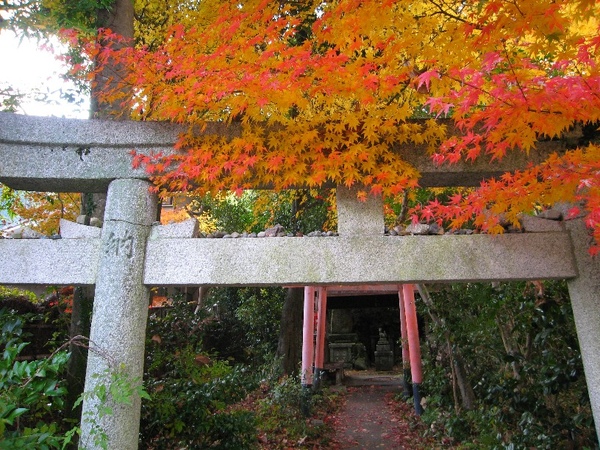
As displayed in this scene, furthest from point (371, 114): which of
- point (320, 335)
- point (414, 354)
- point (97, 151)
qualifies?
point (320, 335)

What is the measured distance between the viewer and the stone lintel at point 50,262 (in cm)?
381

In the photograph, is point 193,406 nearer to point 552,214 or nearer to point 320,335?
point 552,214

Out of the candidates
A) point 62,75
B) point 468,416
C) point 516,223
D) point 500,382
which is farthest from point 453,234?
point 62,75

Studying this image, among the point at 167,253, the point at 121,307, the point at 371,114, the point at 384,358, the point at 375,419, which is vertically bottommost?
the point at 375,419

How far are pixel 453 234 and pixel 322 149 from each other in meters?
1.35

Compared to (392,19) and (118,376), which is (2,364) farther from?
(392,19)

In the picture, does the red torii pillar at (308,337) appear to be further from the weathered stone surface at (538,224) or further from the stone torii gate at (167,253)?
the weathered stone surface at (538,224)

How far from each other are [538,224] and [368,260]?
1546 millimetres

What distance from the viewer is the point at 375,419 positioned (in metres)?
10.4

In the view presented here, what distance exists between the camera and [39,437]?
8.82 ft

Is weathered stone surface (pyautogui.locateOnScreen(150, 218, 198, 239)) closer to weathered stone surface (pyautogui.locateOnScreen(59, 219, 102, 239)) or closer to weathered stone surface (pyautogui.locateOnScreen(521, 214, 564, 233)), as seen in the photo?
weathered stone surface (pyautogui.locateOnScreen(59, 219, 102, 239))

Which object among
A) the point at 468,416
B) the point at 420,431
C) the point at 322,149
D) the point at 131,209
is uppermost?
the point at 322,149

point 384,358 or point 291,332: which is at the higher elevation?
point 291,332

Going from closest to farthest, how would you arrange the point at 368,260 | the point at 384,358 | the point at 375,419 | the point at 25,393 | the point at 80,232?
the point at 25,393, the point at 368,260, the point at 80,232, the point at 375,419, the point at 384,358
